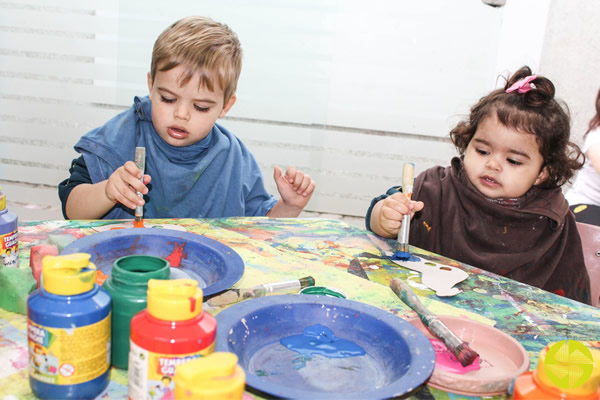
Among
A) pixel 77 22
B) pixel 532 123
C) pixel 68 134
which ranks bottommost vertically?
pixel 68 134

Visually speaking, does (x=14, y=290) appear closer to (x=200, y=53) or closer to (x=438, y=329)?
(x=438, y=329)

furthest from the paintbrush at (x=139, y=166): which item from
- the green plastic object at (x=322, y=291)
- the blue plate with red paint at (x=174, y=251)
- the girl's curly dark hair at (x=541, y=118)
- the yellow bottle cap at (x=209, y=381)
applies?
the girl's curly dark hair at (x=541, y=118)

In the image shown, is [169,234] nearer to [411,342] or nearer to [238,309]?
[238,309]

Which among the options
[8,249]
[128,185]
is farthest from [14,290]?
[128,185]

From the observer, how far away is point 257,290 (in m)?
0.77

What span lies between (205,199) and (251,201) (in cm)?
14

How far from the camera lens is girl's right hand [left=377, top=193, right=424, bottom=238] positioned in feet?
3.54

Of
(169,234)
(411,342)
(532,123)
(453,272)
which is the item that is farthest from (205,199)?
(411,342)

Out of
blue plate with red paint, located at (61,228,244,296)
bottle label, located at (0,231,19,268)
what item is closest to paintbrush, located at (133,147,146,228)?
blue plate with red paint, located at (61,228,244,296)

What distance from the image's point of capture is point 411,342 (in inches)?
24.6

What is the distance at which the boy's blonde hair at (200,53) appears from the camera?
4.21 ft

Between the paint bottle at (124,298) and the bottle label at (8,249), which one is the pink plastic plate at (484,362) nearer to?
the paint bottle at (124,298)

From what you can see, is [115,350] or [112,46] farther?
[112,46]

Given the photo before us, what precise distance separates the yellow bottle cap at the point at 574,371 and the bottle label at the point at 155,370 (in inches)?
11.8
